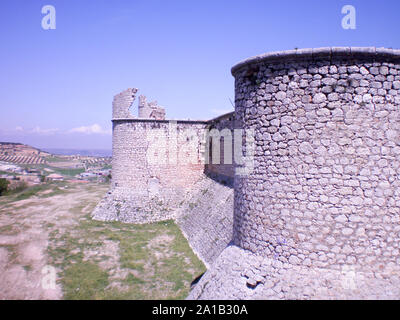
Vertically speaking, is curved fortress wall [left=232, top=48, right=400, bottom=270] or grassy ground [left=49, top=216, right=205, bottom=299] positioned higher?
curved fortress wall [left=232, top=48, right=400, bottom=270]

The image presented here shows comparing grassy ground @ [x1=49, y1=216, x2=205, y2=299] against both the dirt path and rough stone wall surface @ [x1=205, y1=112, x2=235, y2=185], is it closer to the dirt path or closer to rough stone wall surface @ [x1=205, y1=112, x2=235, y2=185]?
the dirt path

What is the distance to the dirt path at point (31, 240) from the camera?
896cm

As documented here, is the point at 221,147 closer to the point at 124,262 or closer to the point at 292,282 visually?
the point at 124,262

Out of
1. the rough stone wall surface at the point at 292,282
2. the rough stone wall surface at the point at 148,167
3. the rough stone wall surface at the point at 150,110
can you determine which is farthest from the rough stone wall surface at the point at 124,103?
the rough stone wall surface at the point at 292,282

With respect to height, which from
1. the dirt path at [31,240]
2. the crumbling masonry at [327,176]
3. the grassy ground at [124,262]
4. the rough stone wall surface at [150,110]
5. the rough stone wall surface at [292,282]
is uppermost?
the rough stone wall surface at [150,110]

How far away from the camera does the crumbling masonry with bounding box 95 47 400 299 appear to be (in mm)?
4375

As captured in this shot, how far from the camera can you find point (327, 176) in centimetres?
448

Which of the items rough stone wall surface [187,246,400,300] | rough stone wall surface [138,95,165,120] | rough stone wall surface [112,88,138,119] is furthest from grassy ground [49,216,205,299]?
rough stone wall surface [138,95,165,120]

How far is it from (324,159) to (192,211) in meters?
12.1

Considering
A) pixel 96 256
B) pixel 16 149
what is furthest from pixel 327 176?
pixel 16 149

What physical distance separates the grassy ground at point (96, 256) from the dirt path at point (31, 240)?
0.09ft

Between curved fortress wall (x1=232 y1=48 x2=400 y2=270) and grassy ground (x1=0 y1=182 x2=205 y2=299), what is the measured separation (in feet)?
18.4

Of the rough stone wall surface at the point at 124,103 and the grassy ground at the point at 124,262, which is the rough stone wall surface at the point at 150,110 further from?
the grassy ground at the point at 124,262
